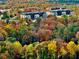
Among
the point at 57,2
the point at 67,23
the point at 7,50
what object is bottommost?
the point at 57,2

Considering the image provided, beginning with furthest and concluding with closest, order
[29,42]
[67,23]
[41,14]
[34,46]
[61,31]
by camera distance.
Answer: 1. [41,14]
2. [67,23]
3. [61,31]
4. [29,42]
5. [34,46]

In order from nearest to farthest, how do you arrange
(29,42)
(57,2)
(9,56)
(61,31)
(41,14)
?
(9,56)
(29,42)
(61,31)
(41,14)
(57,2)

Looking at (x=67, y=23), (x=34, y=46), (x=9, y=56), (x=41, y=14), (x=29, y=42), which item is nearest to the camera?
(x=9, y=56)

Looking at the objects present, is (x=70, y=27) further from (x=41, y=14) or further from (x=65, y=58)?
(x=41, y=14)

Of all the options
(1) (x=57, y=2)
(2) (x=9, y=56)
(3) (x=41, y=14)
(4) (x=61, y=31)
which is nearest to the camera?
(2) (x=9, y=56)

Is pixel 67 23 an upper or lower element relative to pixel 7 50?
lower

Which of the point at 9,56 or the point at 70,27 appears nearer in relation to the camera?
the point at 9,56

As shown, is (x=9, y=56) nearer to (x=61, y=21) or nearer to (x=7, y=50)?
(x=7, y=50)

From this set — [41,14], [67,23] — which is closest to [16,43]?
[67,23]

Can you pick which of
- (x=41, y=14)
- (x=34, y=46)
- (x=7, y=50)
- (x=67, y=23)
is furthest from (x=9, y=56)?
(x=41, y=14)
